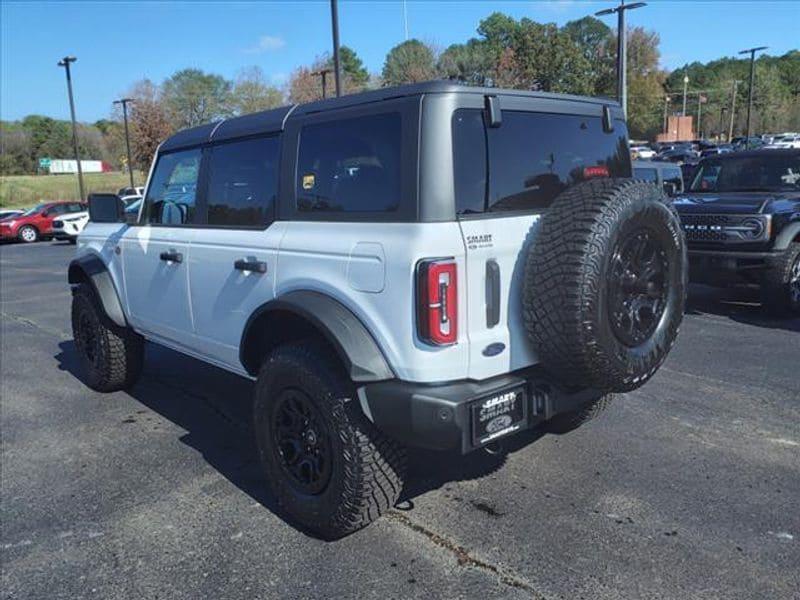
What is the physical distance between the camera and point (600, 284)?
9.07 feet

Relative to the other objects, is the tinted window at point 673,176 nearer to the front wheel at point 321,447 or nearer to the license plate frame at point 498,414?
the license plate frame at point 498,414

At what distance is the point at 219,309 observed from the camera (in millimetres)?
3844

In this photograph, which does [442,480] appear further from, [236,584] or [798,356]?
[798,356]

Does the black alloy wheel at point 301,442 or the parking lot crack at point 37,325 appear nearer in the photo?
the black alloy wheel at point 301,442

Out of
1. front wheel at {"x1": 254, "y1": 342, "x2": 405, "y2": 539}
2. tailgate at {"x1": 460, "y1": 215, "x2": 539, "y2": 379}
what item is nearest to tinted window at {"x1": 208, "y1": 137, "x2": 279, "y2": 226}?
front wheel at {"x1": 254, "y1": 342, "x2": 405, "y2": 539}

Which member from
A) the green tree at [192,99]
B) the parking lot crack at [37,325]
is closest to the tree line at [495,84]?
the green tree at [192,99]

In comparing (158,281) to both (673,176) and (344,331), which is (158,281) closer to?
(344,331)

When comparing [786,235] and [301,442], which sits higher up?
[786,235]

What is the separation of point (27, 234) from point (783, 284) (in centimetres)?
2714

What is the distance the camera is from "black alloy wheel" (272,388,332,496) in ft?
10.2

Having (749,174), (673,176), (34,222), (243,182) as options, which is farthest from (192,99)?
(243,182)

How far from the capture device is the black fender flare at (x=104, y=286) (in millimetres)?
5039

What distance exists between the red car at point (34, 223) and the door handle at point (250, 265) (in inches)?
985

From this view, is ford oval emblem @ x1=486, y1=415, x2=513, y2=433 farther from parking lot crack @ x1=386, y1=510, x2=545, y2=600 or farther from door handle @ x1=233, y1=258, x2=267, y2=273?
door handle @ x1=233, y1=258, x2=267, y2=273
